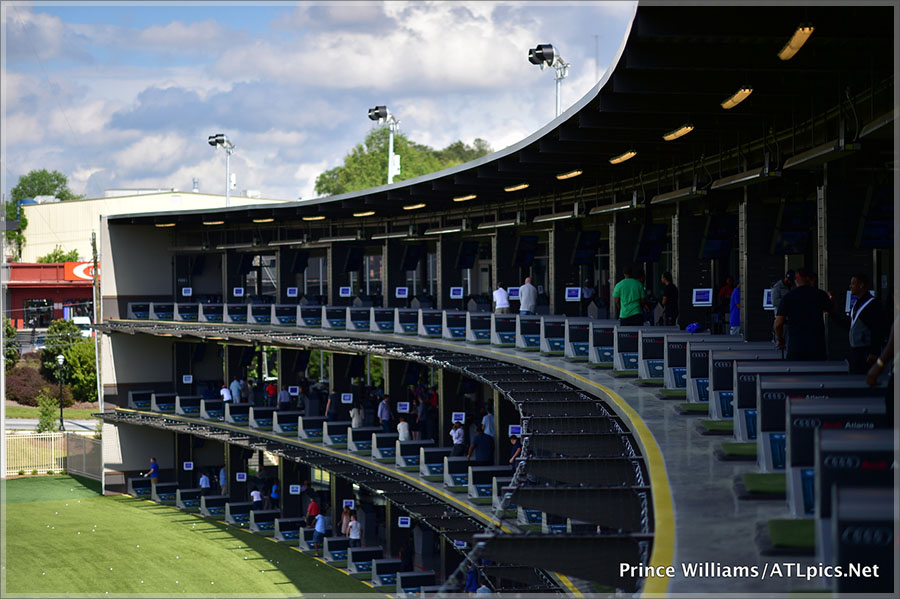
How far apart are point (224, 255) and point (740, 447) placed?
1575 inches

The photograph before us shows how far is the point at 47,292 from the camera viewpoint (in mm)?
78750

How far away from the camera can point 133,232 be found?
48969 mm

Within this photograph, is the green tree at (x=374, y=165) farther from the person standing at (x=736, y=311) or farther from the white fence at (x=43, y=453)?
the person standing at (x=736, y=311)

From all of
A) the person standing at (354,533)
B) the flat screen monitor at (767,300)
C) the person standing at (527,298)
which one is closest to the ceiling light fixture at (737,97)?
the flat screen monitor at (767,300)

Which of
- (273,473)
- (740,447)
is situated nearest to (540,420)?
(740,447)

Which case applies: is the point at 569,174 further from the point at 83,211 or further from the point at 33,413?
the point at 83,211

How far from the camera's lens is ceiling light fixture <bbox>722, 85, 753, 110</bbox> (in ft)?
49.3

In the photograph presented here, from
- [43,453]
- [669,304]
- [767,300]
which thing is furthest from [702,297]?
[43,453]

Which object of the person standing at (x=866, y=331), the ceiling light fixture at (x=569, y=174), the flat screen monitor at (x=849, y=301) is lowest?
the person standing at (x=866, y=331)

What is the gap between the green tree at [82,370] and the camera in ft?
227

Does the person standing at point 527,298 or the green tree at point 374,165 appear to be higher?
the green tree at point 374,165

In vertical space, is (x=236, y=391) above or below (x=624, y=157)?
below

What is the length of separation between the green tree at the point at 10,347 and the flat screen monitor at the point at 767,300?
2224 inches

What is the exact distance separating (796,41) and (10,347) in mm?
66287
